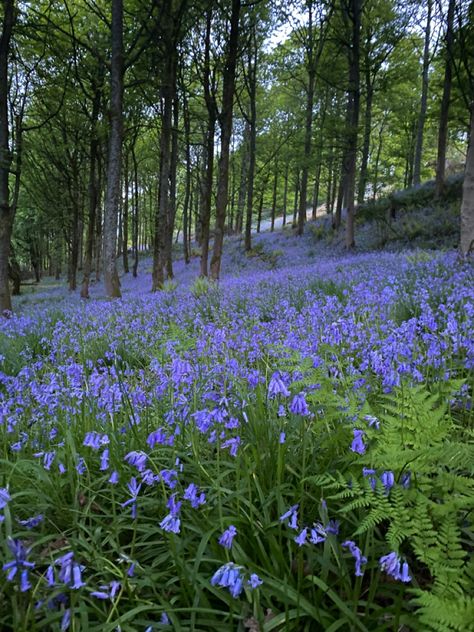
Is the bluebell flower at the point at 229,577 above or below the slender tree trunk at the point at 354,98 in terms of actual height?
below

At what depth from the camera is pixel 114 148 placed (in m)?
11.3

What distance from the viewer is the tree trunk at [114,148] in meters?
11.0

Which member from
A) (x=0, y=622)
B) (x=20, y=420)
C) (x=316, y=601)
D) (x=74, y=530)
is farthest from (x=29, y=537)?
(x=316, y=601)

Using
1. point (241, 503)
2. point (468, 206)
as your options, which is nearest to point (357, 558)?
point (241, 503)

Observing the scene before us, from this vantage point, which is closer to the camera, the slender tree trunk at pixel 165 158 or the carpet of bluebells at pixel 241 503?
the carpet of bluebells at pixel 241 503

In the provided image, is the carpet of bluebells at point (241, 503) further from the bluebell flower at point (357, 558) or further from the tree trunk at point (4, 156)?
the tree trunk at point (4, 156)

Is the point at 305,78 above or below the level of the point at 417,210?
above

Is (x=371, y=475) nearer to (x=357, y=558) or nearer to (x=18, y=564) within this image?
(x=357, y=558)

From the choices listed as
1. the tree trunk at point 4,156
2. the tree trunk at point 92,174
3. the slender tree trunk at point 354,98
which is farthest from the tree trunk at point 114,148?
the slender tree trunk at point 354,98

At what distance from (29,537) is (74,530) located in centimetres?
25

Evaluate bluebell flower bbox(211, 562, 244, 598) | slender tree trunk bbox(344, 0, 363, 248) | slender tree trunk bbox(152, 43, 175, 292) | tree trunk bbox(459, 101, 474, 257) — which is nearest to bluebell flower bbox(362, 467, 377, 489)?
bluebell flower bbox(211, 562, 244, 598)

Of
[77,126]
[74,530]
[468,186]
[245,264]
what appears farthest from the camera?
[245,264]

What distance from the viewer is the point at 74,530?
74.9 inches

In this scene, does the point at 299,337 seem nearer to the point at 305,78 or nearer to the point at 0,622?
the point at 0,622
